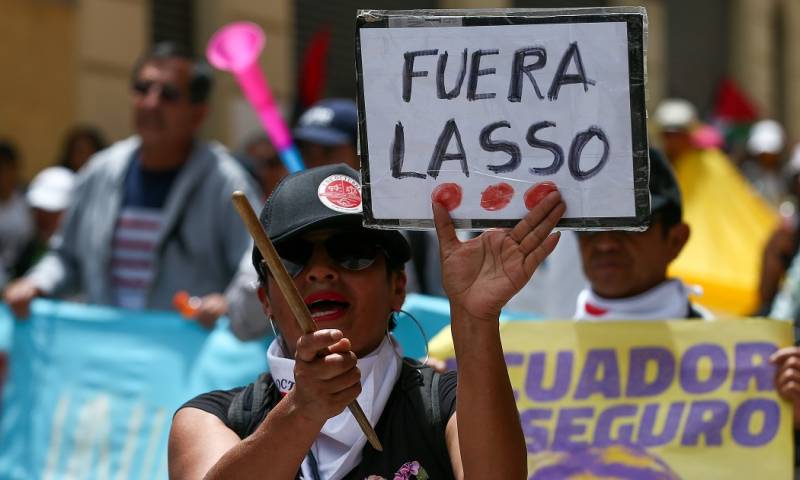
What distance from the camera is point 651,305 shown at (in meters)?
3.78

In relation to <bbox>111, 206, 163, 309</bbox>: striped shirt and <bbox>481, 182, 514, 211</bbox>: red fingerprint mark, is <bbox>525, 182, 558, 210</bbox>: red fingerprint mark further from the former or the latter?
<bbox>111, 206, 163, 309</bbox>: striped shirt

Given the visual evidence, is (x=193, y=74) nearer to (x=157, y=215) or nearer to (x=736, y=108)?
(x=157, y=215)

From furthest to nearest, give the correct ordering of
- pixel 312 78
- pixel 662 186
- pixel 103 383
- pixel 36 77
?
pixel 36 77, pixel 312 78, pixel 103 383, pixel 662 186

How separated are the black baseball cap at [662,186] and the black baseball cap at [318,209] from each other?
132cm

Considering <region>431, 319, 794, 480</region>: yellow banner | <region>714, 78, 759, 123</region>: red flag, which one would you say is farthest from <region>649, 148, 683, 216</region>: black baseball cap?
<region>714, 78, 759, 123</region>: red flag

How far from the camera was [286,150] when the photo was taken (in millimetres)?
5988

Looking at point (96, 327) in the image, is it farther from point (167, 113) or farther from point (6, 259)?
Result: point (6, 259)

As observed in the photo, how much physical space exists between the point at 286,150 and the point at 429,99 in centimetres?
359

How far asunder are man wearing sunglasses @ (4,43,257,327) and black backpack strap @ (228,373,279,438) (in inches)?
90.4

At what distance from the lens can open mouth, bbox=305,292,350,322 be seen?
8.51 feet

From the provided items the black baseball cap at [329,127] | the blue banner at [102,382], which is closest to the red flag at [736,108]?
the black baseball cap at [329,127]

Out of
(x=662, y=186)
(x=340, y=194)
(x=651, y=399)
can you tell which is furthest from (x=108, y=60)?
(x=340, y=194)

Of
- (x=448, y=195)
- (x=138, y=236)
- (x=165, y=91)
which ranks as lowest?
(x=138, y=236)

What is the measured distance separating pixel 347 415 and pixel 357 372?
11.1 inches
